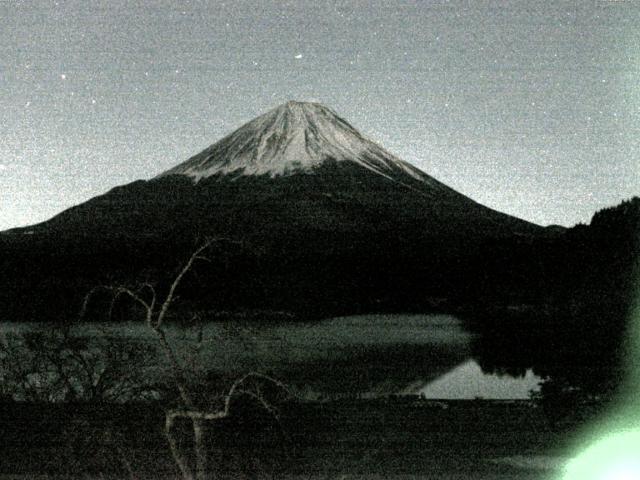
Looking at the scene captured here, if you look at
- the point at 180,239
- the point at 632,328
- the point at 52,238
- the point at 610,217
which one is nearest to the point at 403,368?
the point at 632,328

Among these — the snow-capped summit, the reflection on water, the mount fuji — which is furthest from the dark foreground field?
the snow-capped summit

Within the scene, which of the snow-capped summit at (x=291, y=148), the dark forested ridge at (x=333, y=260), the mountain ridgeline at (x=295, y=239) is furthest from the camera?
the snow-capped summit at (x=291, y=148)

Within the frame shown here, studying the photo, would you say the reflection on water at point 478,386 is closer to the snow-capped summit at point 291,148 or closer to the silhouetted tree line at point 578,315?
the silhouetted tree line at point 578,315

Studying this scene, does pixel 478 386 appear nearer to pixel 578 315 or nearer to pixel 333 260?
pixel 578 315

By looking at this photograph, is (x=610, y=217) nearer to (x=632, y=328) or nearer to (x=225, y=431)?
(x=632, y=328)

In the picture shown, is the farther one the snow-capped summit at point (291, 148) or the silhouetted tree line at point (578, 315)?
the snow-capped summit at point (291, 148)

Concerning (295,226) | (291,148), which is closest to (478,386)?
(295,226)

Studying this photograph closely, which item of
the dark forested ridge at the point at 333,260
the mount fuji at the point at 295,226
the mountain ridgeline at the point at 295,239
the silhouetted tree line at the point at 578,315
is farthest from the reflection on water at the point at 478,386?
the mount fuji at the point at 295,226
